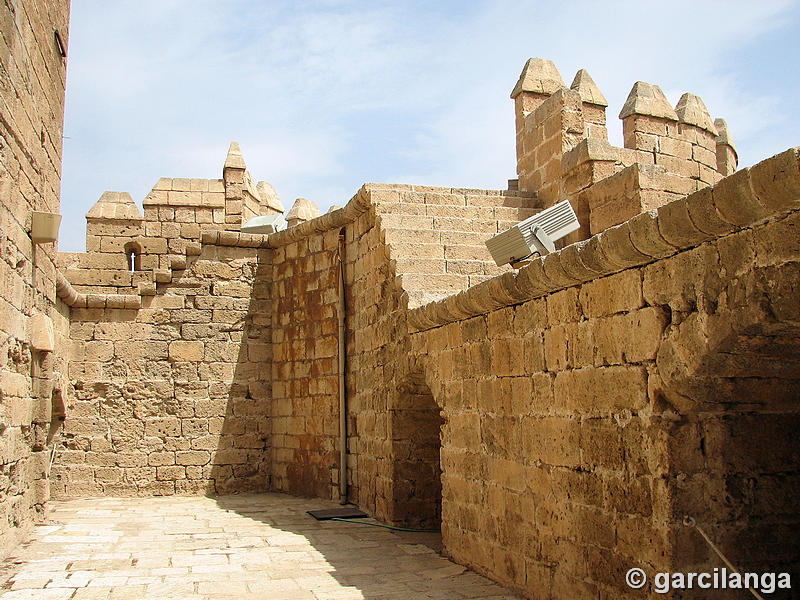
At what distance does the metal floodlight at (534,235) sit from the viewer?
Answer: 5.63 metres

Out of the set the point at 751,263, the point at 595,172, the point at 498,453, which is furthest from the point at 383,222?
the point at 751,263

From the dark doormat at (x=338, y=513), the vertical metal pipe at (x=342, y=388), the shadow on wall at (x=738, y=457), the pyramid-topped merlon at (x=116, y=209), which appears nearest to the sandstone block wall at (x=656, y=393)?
the shadow on wall at (x=738, y=457)

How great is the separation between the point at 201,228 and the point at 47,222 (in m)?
6.13

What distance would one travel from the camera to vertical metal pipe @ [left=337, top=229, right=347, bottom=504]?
945cm

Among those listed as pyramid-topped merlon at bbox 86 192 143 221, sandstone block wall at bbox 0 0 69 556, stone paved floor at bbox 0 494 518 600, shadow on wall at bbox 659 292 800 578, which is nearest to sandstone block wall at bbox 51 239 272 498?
stone paved floor at bbox 0 494 518 600

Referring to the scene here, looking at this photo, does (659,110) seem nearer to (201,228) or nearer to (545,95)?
(545,95)

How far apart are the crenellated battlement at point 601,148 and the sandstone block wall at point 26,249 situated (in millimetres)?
5087

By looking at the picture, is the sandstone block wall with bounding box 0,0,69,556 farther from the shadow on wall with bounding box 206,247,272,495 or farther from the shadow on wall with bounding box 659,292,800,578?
the shadow on wall with bounding box 659,292,800,578

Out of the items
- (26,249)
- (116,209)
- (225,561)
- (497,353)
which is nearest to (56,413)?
(26,249)

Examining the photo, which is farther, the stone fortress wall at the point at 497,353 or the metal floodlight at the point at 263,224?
the metal floodlight at the point at 263,224

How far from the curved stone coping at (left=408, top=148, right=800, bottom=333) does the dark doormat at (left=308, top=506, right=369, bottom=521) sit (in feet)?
13.6

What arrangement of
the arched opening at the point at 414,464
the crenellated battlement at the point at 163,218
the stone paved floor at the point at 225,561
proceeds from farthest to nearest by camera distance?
the crenellated battlement at the point at 163,218 < the arched opening at the point at 414,464 < the stone paved floor at the point at 225,561

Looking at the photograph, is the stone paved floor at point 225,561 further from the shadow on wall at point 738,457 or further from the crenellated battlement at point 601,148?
the crenellated battlement at point 601,148

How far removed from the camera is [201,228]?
13070 mm
